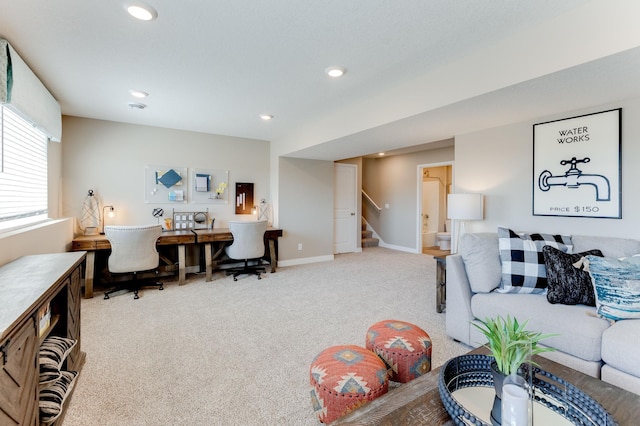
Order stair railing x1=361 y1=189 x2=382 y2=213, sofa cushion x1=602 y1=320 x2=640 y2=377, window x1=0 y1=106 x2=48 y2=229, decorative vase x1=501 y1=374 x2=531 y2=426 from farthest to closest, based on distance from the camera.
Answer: stair railing x1=361 y1=189 x2=382 y2=213
window x1=0 y1=106 x2=48 y2=229
sofa cushion x1=602 y1=320 x2=640 y2=377
decorative vase x1=501 y1=374 x2=531 y2=426

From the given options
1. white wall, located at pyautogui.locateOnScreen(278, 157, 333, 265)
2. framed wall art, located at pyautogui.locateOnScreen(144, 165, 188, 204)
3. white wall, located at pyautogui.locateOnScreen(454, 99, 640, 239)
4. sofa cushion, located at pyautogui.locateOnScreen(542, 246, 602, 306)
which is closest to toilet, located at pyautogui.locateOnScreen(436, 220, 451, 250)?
white wall, located at pyautogui.locateOnScreen(278, 157, 333, 265)

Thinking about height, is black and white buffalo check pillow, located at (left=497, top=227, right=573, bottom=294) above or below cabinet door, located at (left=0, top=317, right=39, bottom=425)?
above

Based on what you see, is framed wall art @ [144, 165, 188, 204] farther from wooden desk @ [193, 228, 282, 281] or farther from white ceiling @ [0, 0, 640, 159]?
white ceiling @ [0, 0, 640, 159]

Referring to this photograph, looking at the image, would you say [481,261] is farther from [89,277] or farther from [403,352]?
[89,277]

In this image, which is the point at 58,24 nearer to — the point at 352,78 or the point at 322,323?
the point at 352,78

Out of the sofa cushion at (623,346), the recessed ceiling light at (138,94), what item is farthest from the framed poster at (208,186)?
the sofa cushion at (623,346)

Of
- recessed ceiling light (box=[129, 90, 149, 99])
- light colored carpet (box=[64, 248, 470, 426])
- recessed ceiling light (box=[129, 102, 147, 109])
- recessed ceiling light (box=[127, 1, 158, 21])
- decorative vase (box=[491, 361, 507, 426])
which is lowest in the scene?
light colored carpet (box=[64, 248, 470, 426])

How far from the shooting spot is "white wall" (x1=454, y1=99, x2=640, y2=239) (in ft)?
8.30

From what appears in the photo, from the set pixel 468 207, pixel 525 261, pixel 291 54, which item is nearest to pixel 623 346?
pixel 525 261

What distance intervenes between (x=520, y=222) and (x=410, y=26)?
242 cm

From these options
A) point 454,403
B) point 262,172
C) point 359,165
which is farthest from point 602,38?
point 359,165

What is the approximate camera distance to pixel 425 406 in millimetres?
1139

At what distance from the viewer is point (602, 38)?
1760mm

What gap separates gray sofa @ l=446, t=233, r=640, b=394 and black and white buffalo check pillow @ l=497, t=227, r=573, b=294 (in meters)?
0.06
